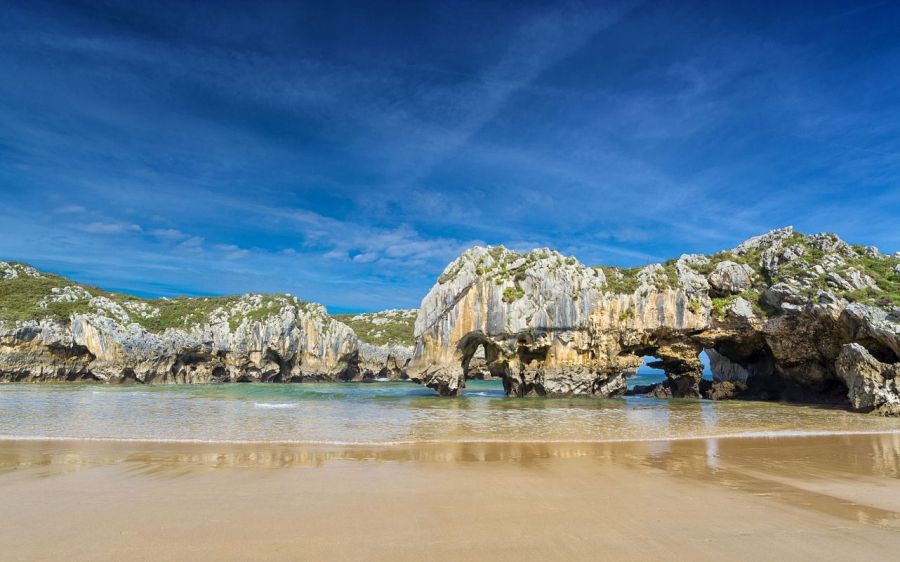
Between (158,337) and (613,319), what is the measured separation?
50.8 meters

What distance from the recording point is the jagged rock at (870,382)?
894 inches

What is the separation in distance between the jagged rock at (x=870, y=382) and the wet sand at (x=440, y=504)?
1480cm

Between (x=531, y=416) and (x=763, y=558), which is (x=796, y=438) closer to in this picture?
(x=531, y=416)

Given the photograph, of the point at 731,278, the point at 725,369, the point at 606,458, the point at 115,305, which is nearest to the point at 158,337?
the point at 115,305

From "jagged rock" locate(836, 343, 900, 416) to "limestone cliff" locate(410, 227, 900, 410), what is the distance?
660 centimetres

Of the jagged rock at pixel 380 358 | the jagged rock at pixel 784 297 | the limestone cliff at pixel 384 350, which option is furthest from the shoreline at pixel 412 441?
the jagged rock at pixel 380 358

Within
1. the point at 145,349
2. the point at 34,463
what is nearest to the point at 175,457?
the point at 34,463

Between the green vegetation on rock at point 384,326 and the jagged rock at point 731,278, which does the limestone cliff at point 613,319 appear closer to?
the jagged rock at point 731,278

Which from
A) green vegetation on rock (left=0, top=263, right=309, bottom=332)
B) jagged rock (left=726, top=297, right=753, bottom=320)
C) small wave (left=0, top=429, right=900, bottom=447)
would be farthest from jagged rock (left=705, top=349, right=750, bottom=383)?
green vegetation on rock (left=0, top=263, right=309, bottom=332)

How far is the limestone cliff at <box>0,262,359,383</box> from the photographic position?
169 ft

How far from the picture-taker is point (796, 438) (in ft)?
48.3

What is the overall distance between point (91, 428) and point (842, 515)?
723 inches

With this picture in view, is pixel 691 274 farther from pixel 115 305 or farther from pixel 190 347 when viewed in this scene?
pixel 115 305

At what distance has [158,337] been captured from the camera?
189ft
